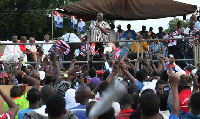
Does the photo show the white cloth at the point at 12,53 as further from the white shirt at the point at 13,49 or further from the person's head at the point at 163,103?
the person's head at the point at 163,103

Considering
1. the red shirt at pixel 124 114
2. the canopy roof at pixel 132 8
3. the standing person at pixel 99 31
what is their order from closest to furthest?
the red shirt at pixel 124 114, the standing person at pixel 99 31, the canopy roof at pixel 132 8

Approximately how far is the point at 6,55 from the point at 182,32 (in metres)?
6.19

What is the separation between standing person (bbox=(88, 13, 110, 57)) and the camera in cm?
1402

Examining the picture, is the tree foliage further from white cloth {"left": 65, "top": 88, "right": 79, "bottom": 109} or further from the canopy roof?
white cloth {"left": 65, "top": 88, "right": 79, "bottom": 109}

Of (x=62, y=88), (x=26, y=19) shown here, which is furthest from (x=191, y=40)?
(x=26, y=19)

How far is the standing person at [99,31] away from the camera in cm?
1402

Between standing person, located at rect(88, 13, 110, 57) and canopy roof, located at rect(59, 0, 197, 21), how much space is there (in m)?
1.34

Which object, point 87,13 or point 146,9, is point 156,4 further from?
point 87,13

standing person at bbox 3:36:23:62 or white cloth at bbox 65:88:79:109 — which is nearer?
white cloth at bbox 65:88:79:109

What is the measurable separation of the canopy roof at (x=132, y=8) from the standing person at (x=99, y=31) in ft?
4.38

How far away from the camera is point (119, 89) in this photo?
413 centimetres

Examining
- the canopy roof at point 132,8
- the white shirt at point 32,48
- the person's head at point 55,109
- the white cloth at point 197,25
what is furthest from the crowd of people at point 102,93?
the canopy roof at point 132,8

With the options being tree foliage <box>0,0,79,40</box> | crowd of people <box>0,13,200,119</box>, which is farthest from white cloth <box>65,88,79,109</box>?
tree foliage <box>0,0,79,40</box>

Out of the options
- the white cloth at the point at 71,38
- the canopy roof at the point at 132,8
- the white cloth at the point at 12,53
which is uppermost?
the canopy roof at the point at 132,8
